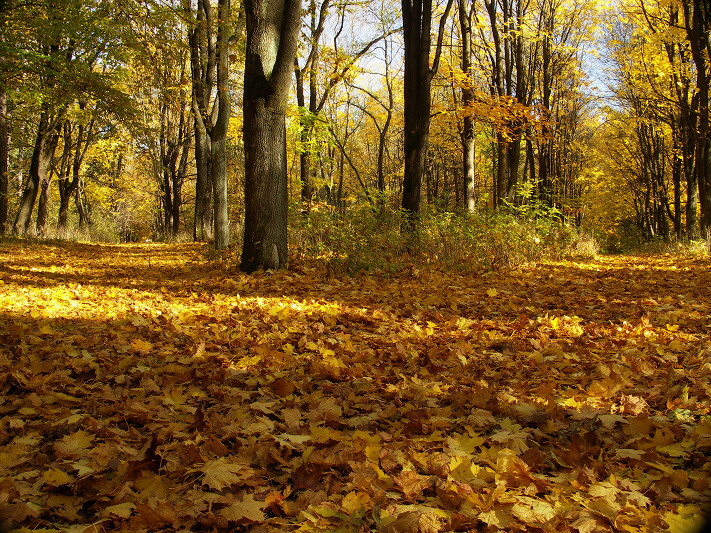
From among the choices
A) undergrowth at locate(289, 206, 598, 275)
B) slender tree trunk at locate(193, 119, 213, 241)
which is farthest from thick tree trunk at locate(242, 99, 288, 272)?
slender tree trunk at locate(193, 119, 213, 241)

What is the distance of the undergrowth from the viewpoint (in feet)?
24.8

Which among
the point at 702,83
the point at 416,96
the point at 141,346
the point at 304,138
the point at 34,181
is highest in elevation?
the point at 702,83

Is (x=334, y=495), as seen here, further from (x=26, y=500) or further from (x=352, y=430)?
(x=26, y=500)

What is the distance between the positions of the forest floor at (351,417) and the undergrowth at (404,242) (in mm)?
2542

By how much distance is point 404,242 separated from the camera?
27.0ft

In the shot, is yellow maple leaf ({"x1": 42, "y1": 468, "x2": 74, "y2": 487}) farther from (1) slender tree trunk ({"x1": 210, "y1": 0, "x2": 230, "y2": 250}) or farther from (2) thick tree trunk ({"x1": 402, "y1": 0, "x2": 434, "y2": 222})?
(1) slender tree trunk ({"x1": 210, "y1": 0, "x2": 230, "y2": 250})

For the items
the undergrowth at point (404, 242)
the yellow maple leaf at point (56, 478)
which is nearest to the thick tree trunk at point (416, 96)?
the undergrowth at point (404, 242)

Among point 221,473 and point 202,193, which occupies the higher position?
point 202,193

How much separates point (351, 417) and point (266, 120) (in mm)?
5359

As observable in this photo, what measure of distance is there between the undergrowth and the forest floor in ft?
8.34

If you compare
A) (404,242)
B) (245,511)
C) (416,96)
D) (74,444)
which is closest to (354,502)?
(245,511)

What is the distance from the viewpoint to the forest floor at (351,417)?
1.60 metres

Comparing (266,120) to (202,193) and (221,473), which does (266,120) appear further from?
(202,193)

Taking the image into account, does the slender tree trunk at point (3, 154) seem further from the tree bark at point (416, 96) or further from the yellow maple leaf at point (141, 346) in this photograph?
the yellow maple leaf at point (141, 346)
